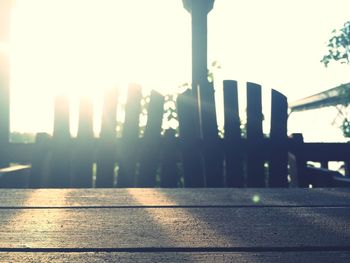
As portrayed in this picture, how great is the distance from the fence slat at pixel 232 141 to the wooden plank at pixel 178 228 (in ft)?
5.69

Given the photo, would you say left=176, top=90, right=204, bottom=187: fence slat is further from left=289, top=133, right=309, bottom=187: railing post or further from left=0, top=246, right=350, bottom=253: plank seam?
left=0, top=246, right=350, bottom=253: plank seam

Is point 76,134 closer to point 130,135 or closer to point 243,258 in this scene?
point 130,135

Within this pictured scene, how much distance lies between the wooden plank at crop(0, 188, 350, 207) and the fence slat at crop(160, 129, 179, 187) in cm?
120

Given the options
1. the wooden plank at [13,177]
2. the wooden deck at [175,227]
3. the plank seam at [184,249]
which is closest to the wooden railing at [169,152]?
the wooden plank at [13,177]

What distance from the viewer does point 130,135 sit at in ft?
10.2

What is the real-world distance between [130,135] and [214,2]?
1198 millimetres

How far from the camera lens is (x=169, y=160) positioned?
10.2 ft

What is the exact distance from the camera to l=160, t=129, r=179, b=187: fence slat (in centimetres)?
308

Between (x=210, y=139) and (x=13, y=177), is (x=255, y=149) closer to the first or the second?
(x=210, y=139)

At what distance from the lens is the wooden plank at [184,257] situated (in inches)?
33.5

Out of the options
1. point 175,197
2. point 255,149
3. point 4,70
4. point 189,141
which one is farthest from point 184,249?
point 4,70

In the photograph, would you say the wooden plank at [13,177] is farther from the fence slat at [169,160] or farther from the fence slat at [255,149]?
the fence slat at [255,149]

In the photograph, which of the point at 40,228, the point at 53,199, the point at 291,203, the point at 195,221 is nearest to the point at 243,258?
the point at 195,221

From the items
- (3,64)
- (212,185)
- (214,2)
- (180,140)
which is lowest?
(212,185)
